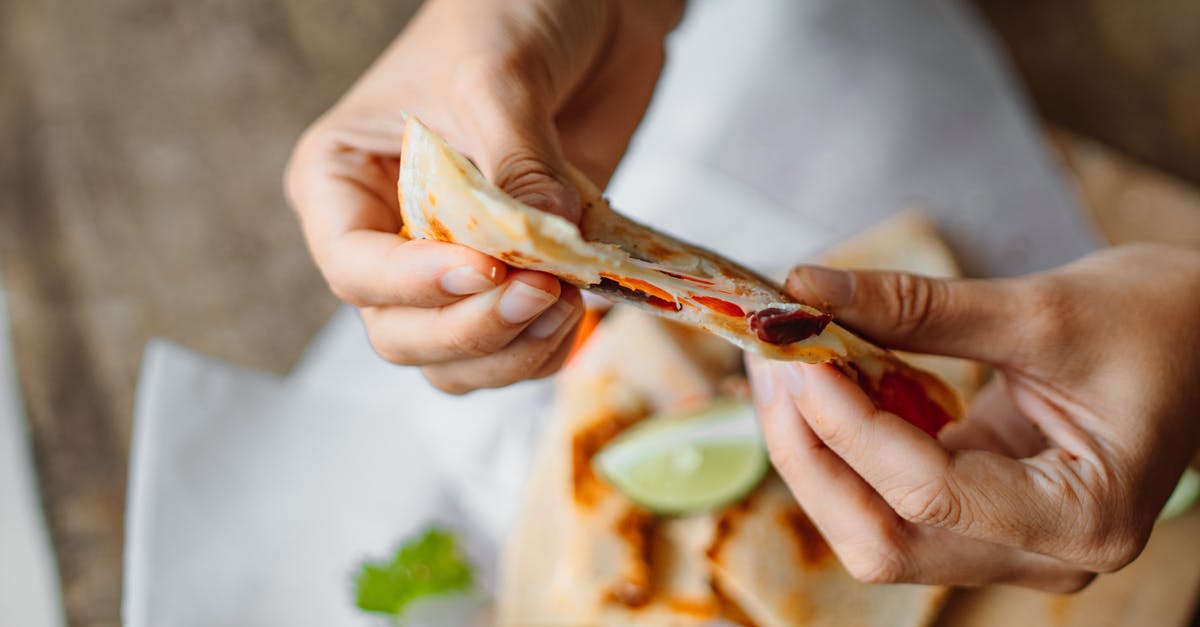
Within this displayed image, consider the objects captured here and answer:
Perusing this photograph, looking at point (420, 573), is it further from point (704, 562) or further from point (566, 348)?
point (566, 348)

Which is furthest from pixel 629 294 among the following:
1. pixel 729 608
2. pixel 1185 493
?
pixel 1185 493

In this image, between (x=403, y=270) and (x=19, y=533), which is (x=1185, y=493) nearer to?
(x=403, y=270)

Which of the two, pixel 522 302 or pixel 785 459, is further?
pixel 785 459

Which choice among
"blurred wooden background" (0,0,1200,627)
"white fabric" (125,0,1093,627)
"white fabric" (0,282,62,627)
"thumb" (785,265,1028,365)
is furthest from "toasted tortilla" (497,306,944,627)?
"white fabric" (0,282,62,627)

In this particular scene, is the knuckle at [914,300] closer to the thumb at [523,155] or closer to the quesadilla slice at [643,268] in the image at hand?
the quesadilla slice at [643,268]

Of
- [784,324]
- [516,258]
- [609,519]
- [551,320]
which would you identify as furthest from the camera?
[609,519]

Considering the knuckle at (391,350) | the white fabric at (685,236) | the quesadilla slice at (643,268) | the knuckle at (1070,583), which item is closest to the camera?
the quesadilla slice at (643,268)

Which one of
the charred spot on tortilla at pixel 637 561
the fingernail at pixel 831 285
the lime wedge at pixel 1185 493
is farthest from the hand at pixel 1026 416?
the charred spot on tortilla at pixel 637 561
